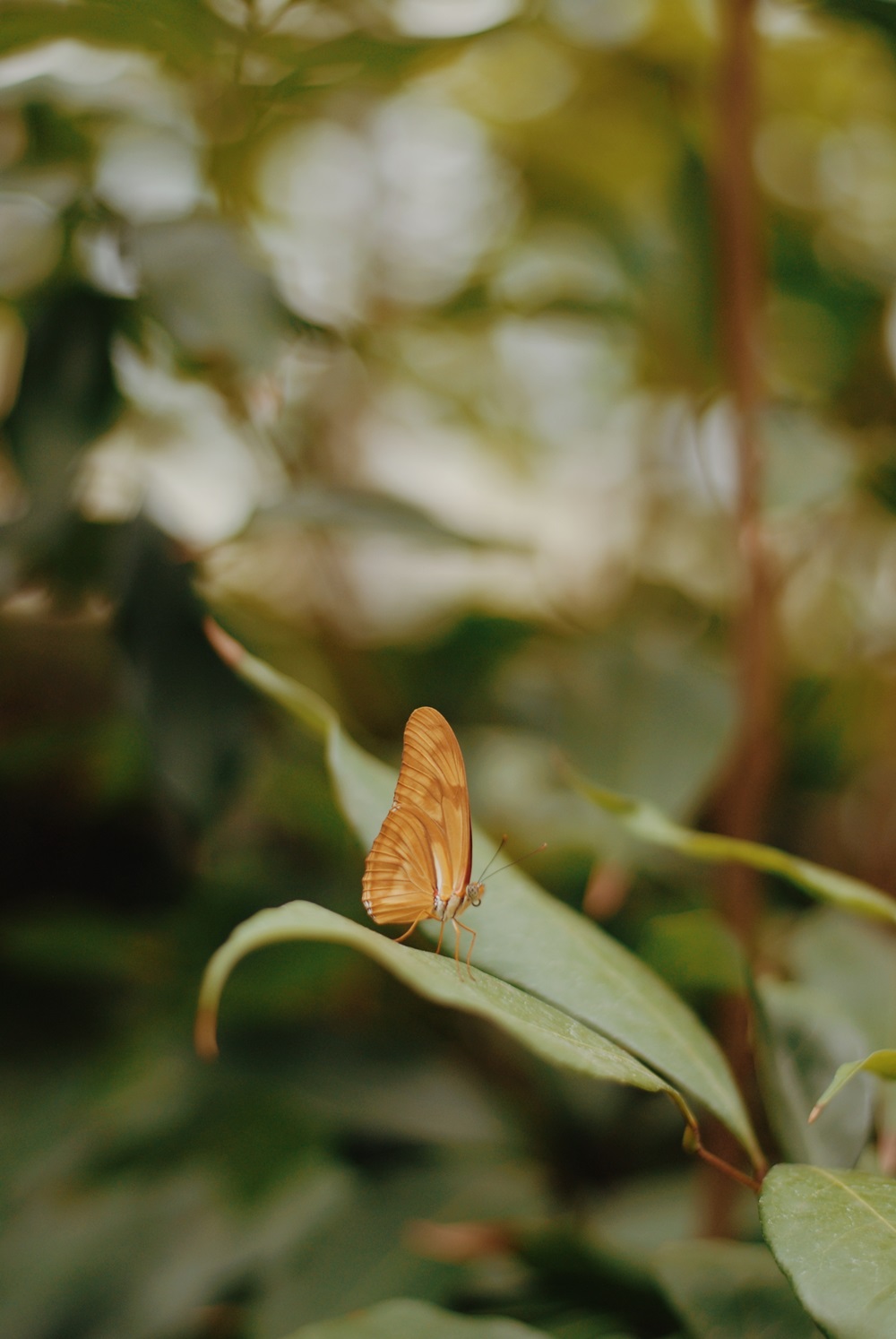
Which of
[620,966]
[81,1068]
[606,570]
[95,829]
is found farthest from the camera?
[606,570]

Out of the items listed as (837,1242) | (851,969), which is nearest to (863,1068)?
(837,1242)

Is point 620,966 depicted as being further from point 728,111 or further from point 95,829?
point 95,829

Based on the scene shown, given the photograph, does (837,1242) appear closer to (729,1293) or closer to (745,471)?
(729,1293)

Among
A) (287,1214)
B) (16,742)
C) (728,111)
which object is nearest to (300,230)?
(728,111)

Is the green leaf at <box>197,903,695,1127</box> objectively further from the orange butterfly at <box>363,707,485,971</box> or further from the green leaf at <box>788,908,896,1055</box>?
the green leaf at <box>788,908,896,1055</box>

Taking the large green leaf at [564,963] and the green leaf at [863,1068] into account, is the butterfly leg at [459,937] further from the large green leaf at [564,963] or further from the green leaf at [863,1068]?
the green leaf at [863,1068]

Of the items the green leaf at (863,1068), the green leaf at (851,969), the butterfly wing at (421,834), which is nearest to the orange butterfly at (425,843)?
the butterfly wing at (421,834)
